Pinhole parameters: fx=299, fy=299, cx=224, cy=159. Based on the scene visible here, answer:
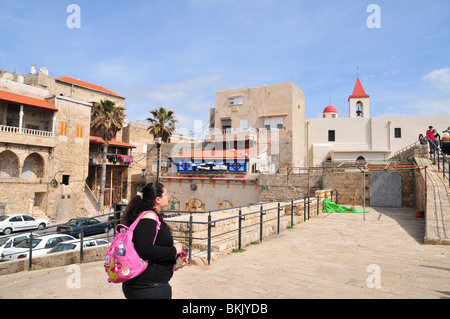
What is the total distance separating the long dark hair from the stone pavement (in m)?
2.05

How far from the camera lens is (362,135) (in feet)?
114

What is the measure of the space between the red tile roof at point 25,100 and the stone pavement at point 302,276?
24.9 metres

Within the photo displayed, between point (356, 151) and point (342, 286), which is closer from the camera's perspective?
point (342, 286)

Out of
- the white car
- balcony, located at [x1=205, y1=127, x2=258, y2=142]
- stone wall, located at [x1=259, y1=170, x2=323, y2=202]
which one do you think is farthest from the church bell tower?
the white car

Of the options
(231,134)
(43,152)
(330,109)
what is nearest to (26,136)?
(43,152)

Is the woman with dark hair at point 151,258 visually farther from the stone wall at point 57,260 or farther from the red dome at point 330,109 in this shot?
the red dome at point 330,109

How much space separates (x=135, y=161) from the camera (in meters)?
39.4

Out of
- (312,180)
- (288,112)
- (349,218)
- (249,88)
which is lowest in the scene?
(349,218)

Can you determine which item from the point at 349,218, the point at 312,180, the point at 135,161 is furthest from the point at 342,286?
the point at 135,161

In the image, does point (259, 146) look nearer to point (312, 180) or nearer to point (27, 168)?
point (312, 180)

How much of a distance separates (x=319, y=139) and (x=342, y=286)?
33.9m

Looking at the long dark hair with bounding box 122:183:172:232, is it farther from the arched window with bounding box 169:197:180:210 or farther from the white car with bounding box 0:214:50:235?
the arched window with bounding box 169:197:180:210

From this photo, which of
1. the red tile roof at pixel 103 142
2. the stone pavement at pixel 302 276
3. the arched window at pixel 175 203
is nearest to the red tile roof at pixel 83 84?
the red tile roof at pixel 103 142

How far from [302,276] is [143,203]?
3477 millimetres
